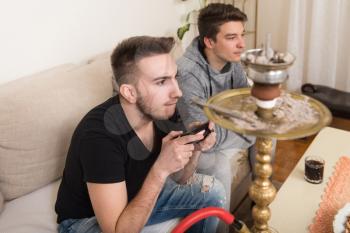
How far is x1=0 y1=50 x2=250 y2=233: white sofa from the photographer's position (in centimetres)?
134

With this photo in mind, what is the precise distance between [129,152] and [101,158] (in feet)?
0.44

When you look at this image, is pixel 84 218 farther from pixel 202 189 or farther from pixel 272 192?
pixel 272 192

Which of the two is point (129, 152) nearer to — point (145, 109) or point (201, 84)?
point (145, 109)

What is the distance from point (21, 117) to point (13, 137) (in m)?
0.08

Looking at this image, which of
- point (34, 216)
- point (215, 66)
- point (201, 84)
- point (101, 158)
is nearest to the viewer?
point (101, 158)

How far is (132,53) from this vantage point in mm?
1219

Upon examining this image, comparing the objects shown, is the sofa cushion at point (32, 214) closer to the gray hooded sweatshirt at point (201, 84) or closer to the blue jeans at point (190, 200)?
the blue jeans at point (190, 200)

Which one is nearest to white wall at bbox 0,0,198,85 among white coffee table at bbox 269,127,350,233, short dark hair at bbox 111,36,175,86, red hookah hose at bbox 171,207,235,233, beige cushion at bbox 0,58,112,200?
beige cushion at bbox 0,58,112,200

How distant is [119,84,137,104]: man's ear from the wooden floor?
1281 mm

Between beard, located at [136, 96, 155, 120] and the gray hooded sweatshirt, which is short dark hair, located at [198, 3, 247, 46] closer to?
the gray hooded sweatshirt

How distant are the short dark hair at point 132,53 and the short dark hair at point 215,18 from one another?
0.67 meters

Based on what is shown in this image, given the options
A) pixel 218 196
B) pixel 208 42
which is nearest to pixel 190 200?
pixel 218 196

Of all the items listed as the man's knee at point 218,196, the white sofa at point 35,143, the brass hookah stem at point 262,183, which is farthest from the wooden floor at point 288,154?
the brass hookah stem at point 262,183

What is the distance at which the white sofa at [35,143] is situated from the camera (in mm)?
1340
